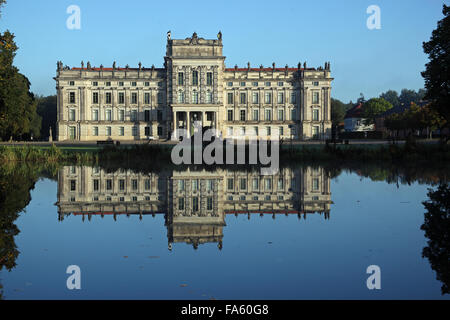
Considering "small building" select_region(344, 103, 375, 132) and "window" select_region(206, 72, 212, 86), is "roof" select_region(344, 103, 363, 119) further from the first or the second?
"window" select_region(206, 72, 212, 86)

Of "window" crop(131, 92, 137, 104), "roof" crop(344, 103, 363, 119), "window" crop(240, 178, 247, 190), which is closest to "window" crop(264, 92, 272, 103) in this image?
"window" crop(131, 92, 137, 104)

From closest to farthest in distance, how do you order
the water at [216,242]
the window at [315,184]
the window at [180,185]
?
the water at [216,242] → the window at [180,185] → the window at [315,184]

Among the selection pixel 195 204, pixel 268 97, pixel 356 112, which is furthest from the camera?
pixel 356 112

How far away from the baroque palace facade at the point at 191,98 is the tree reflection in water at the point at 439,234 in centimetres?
6245

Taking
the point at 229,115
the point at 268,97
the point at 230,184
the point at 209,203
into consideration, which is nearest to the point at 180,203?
the point at 209,203

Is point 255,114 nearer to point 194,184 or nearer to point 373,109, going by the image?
point 373,109

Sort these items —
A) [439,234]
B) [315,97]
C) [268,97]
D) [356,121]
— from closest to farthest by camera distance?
[439,234], [315,97], [268,97], [356,121]

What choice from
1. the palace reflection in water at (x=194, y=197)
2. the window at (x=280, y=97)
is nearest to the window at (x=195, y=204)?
the palace reflection in water at (x=194, y=197)

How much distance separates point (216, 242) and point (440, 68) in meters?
28.8

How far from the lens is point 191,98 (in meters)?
74.9

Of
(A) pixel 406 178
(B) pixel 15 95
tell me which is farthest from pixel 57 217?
(B) pixel 15 95

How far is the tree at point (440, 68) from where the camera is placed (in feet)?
103

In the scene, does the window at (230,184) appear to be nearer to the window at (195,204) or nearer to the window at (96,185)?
the window at (195,204)

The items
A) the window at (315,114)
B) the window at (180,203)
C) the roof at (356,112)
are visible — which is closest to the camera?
the window at (180,203)
